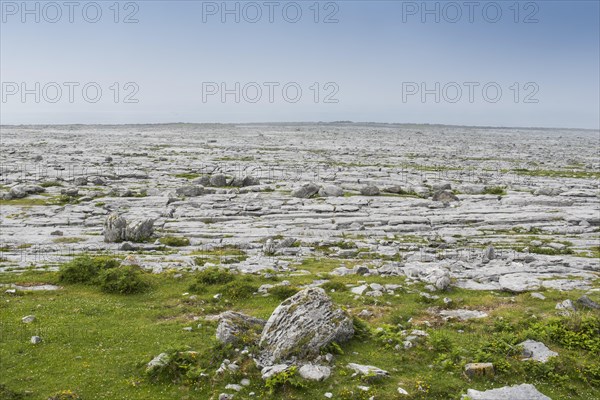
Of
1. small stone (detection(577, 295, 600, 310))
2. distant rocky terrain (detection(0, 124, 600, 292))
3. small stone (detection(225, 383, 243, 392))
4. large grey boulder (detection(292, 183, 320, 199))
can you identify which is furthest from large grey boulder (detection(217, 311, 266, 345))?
large grey boulder (detection(292, 183, 320, 199))

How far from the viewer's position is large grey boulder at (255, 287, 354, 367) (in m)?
14.0

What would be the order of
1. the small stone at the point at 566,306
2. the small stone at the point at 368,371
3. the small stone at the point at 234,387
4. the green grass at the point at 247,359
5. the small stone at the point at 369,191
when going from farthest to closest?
the small stone at the point at 369,191
the small stone at the point at 566,306
the small stone at the point at 368,371
the green grass at the point at 247,359
the small stone at the point at 234,387

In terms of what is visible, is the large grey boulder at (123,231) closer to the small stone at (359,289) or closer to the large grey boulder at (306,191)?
the small stone at (359,289)

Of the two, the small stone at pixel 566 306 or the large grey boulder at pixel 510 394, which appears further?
the small stone at pixel 566 306

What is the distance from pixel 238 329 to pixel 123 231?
19641mm

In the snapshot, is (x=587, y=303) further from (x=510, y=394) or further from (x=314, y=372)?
(x=314, y=372)

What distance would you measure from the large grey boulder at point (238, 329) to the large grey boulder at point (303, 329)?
626 millimetres

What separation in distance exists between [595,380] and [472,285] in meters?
9.46

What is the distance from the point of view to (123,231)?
31.3 metres

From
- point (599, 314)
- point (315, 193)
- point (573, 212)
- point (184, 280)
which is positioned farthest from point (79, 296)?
point (573, 212)

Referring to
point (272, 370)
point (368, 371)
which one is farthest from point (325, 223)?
point (272, 370)

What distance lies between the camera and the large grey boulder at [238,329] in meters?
14.6

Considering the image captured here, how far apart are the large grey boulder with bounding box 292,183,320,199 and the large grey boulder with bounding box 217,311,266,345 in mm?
32789

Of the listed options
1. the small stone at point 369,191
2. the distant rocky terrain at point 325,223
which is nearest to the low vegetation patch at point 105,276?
the distant rocky terrain at point 325,223
